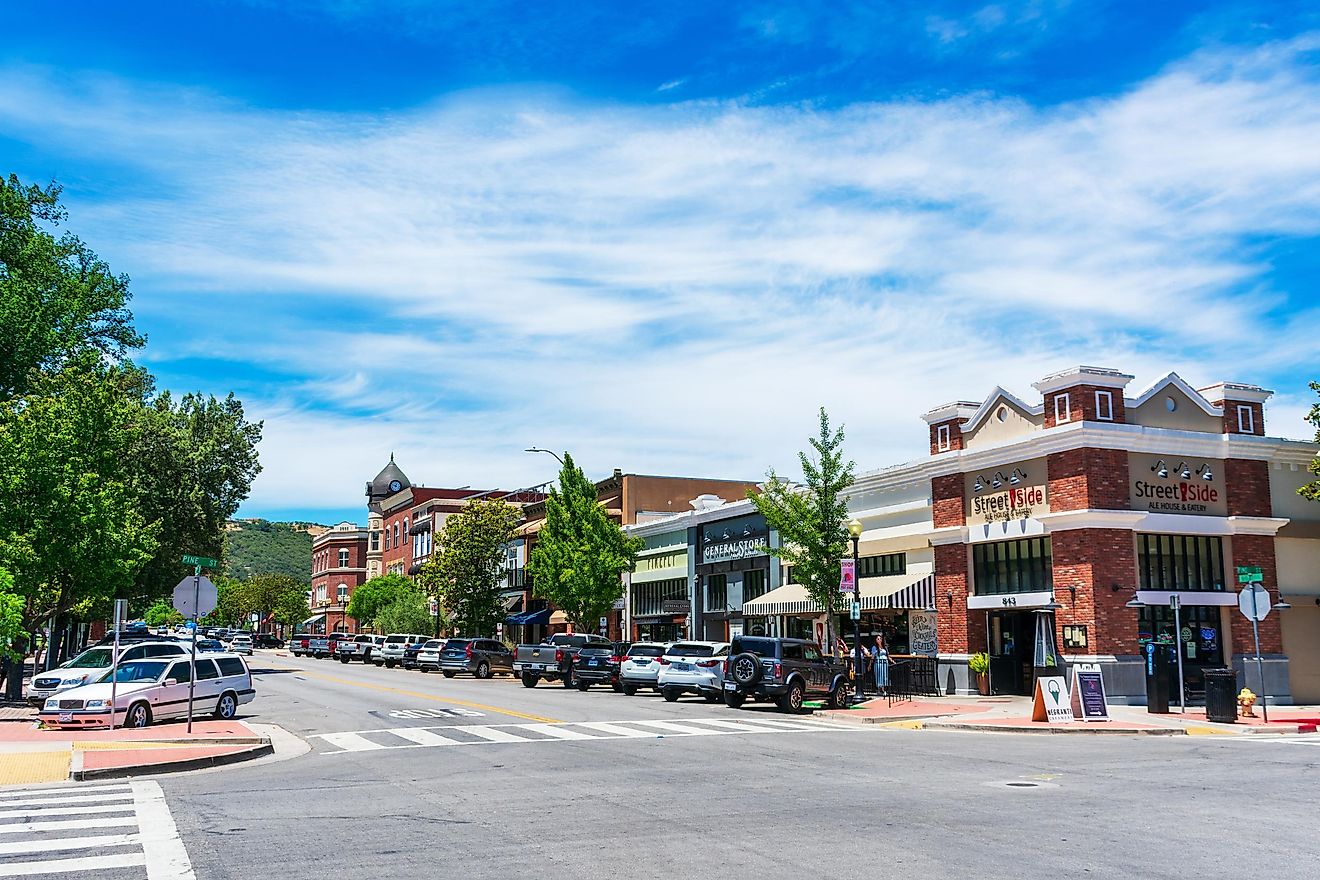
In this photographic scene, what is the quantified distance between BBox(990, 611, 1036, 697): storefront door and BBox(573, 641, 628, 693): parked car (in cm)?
1273

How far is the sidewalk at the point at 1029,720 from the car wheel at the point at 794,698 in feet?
2.15

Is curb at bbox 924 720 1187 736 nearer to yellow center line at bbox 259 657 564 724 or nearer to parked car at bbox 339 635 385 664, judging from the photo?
yellow center line at bbox 259 657 564 724

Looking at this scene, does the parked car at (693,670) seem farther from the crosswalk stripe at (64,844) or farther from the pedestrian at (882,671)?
the crosswalk stripe at (64,844)

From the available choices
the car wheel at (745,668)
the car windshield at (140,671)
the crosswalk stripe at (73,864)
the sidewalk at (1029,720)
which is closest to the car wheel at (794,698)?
the sidewalk at (1029,720)

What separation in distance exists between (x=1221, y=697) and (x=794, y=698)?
9.71 metres

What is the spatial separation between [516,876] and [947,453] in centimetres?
2886

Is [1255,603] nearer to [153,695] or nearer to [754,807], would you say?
[754,807]

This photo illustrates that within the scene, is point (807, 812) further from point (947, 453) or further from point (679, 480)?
point (679, 480)

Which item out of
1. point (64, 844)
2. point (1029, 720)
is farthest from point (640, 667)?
point (64, 844)

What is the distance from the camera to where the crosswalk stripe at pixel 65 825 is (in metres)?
11.1

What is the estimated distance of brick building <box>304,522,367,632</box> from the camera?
12531 centimetres

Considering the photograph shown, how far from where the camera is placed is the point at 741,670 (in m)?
29.2

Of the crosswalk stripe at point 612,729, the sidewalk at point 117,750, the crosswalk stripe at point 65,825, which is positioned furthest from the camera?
the crosswalk stripe at point 612,729

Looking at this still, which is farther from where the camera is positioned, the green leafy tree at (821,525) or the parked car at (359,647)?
the parked car at (359,647)
